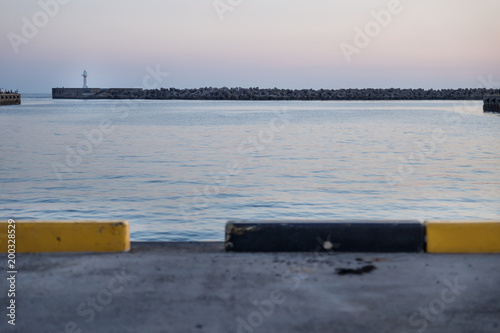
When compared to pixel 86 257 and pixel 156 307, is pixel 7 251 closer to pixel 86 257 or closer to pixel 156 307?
pixel 86 257

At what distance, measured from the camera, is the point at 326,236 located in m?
6.70

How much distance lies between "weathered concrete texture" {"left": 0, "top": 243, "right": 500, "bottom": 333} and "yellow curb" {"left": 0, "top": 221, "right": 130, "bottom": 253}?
17 cm

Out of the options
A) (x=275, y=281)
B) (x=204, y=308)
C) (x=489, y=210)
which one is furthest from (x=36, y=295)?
(x=489, y=210)

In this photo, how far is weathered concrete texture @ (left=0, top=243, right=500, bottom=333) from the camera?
4.72m

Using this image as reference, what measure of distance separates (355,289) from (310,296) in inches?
17.4

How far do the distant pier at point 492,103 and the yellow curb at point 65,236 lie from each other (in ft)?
246

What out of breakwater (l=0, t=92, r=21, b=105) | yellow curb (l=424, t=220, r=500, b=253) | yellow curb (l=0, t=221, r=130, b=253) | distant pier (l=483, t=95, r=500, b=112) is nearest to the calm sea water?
yellow curb (l=0, t=221, r=130, b=253)

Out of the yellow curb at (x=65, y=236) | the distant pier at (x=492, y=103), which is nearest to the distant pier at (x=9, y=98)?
the distant pier at (x=492, y=103)

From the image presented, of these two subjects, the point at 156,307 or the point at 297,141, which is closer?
the point at 156,307

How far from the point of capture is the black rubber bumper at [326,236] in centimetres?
670

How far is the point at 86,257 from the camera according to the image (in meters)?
6.55

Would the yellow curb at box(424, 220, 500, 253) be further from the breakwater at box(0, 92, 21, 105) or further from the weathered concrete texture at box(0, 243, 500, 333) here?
the breakwater at box(0, 92, 21, 105)

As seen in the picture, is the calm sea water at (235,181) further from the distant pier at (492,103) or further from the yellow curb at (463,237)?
the distant pier at (492,103)

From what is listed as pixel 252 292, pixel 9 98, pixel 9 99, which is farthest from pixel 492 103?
pixel 9 99
